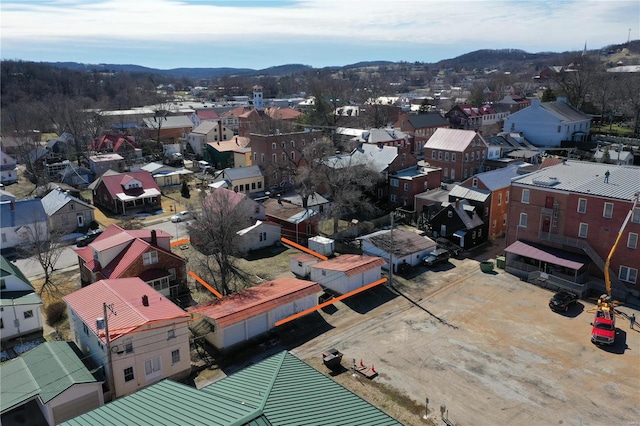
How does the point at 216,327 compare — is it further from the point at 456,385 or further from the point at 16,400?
the point at 456,385

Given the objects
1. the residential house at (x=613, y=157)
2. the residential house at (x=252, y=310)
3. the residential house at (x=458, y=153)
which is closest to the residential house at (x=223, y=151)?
the residential house at (x=458, y=153)

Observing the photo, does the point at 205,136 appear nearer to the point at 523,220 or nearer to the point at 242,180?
the point at 242,180

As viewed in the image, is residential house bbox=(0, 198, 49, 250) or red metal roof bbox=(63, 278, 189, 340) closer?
red metal roof bbox=(63, 278, 189, 340)

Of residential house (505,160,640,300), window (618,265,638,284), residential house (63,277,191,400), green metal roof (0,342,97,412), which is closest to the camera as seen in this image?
green metal roof (0,342,97,412)

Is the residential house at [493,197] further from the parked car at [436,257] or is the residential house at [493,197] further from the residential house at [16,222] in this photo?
the residential house at [16,222]

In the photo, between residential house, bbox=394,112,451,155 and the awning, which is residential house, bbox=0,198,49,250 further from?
residential house, bbox=394,112,451,155

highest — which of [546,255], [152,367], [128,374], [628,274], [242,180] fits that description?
[242,180]

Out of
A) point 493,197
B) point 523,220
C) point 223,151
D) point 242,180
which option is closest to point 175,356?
point 523,220

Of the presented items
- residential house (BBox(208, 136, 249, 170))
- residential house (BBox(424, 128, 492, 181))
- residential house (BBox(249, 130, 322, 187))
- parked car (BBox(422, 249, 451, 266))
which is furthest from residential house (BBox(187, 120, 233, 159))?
parked car (BBox(422, 249, 451, 266))
